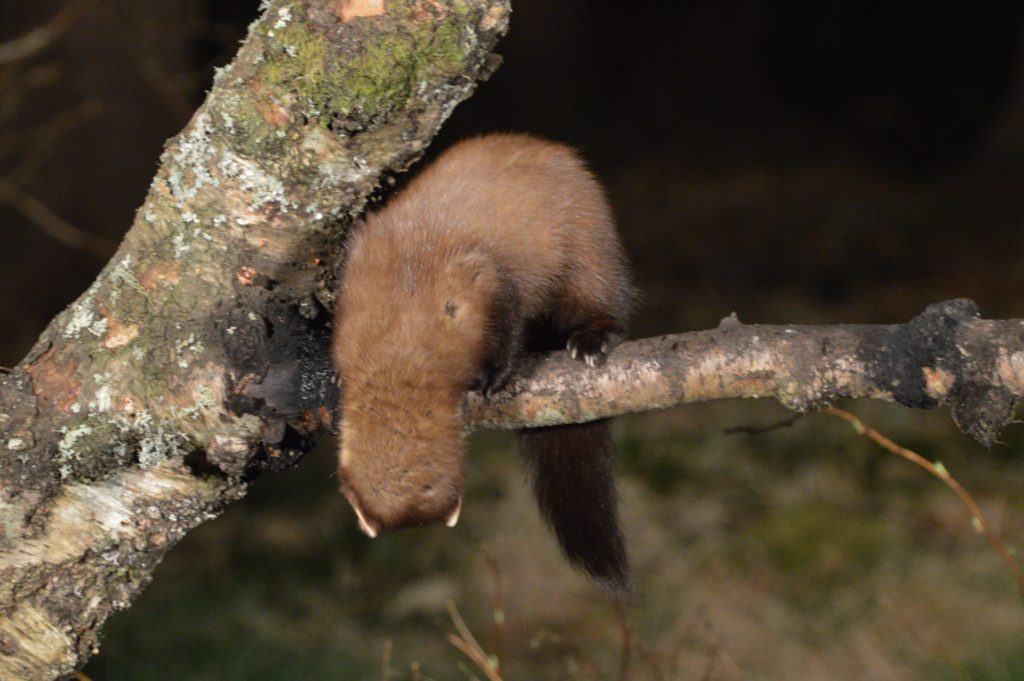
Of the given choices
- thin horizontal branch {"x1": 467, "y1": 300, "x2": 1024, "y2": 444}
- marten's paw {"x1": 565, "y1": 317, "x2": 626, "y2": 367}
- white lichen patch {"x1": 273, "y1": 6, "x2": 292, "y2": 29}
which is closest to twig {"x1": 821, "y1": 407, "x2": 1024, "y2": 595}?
thin horizontal branch {"x1": 467, "y1": 300, "x2": 1024, "y2": 444}

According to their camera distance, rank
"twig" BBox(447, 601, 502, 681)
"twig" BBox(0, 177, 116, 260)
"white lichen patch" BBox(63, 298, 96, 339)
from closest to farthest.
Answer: "white lichen patch" BBox(63, 298, 96, 339)
"twig" BBox(447, 601, 502, 681)
"twig" BBox(0, 177, 116, 260)

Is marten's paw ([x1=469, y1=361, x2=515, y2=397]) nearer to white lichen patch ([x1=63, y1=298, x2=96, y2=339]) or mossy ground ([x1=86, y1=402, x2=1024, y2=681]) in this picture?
white lichen patch ([x1=63, y1=298, x2=96, y2=339])

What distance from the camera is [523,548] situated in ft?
11.2

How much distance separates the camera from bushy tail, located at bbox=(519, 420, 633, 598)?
179cm

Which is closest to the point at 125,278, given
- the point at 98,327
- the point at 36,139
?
the point at 98,327

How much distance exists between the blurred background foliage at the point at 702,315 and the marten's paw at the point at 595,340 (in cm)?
58

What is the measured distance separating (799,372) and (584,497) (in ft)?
1.88

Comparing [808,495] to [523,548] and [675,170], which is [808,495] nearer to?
[523,548]

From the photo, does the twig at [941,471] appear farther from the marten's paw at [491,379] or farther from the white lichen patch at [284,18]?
the white lichen patch at [284,18]

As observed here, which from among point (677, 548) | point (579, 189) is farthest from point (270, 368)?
point (677, 548)

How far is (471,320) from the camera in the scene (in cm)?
158

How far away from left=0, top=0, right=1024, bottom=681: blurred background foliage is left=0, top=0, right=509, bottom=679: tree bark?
98cm

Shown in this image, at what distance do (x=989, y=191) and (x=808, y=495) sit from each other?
2647mm

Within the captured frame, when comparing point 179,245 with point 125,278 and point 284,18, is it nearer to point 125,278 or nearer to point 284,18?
point 125,278
